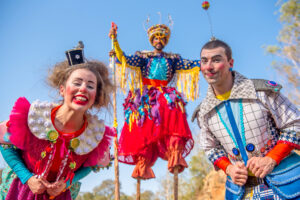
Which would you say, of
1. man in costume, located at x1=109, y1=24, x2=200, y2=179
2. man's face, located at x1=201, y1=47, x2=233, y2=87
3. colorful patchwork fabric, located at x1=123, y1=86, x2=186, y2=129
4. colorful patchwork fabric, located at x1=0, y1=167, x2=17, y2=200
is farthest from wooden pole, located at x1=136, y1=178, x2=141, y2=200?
man's face, located at x1=201, y1=47, x2=233, y2=87

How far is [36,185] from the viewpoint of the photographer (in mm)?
2002

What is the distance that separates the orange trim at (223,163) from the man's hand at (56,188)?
4.01 feet

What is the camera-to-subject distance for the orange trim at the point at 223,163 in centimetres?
201

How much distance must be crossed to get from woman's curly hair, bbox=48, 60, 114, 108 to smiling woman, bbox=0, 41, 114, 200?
0.01 meters

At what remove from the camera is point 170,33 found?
4.78 metres

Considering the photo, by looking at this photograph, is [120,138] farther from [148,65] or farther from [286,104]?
[286,104]

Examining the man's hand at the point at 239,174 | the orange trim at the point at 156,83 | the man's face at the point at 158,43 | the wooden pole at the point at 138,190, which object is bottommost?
the wooden pole at the point at 138,190

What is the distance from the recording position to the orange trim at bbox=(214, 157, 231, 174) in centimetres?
201

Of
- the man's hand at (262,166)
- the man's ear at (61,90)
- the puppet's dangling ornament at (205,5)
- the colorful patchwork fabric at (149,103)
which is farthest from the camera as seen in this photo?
the colorful patchwork fabric at (149,103)

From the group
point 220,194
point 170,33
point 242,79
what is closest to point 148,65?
point 170,33

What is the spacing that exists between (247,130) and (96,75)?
1.41 meters

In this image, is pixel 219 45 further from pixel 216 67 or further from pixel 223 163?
pixel 223 163

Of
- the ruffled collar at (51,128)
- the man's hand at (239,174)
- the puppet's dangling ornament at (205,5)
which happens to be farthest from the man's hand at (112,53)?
the man's hand at (239,174)

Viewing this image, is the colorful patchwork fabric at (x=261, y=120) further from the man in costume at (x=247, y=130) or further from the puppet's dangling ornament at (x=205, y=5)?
the puppet's dangling ornament at (x=205, y=5)
